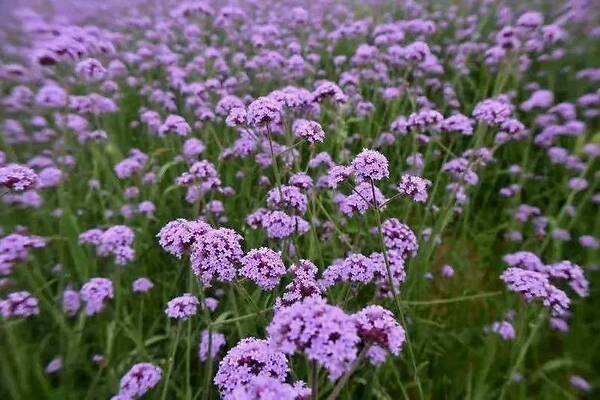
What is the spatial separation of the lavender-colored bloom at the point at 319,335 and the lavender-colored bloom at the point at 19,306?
165cm

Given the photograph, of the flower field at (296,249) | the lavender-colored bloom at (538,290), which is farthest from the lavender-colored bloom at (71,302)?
the lavender-colored bloom at (538,290)

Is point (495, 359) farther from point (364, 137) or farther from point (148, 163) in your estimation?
point (148, 163)

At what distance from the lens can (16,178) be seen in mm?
2178

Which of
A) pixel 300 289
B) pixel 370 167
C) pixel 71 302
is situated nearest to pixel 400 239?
pixel 370 167

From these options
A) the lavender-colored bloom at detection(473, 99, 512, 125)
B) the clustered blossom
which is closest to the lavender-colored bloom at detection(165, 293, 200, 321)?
the clustered blossom

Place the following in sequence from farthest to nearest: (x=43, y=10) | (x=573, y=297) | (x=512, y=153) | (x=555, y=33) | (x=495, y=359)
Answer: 1. (x=43, y=10)
2. (x=512, y=153)
3. (x=555, y=33)
4. (x=573, y=297)
5. (x=495, y=359)

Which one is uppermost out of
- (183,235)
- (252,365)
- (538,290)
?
(183,235)

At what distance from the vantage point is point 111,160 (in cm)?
434

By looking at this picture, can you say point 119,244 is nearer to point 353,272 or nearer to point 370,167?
point 353,272

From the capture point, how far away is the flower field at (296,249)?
69.8 inches

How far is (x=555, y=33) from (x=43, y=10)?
9832mm

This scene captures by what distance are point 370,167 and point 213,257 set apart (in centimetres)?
65

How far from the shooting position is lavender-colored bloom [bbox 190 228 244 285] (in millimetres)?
1620

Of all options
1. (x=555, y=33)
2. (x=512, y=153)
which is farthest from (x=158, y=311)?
(x=555, y=33)
